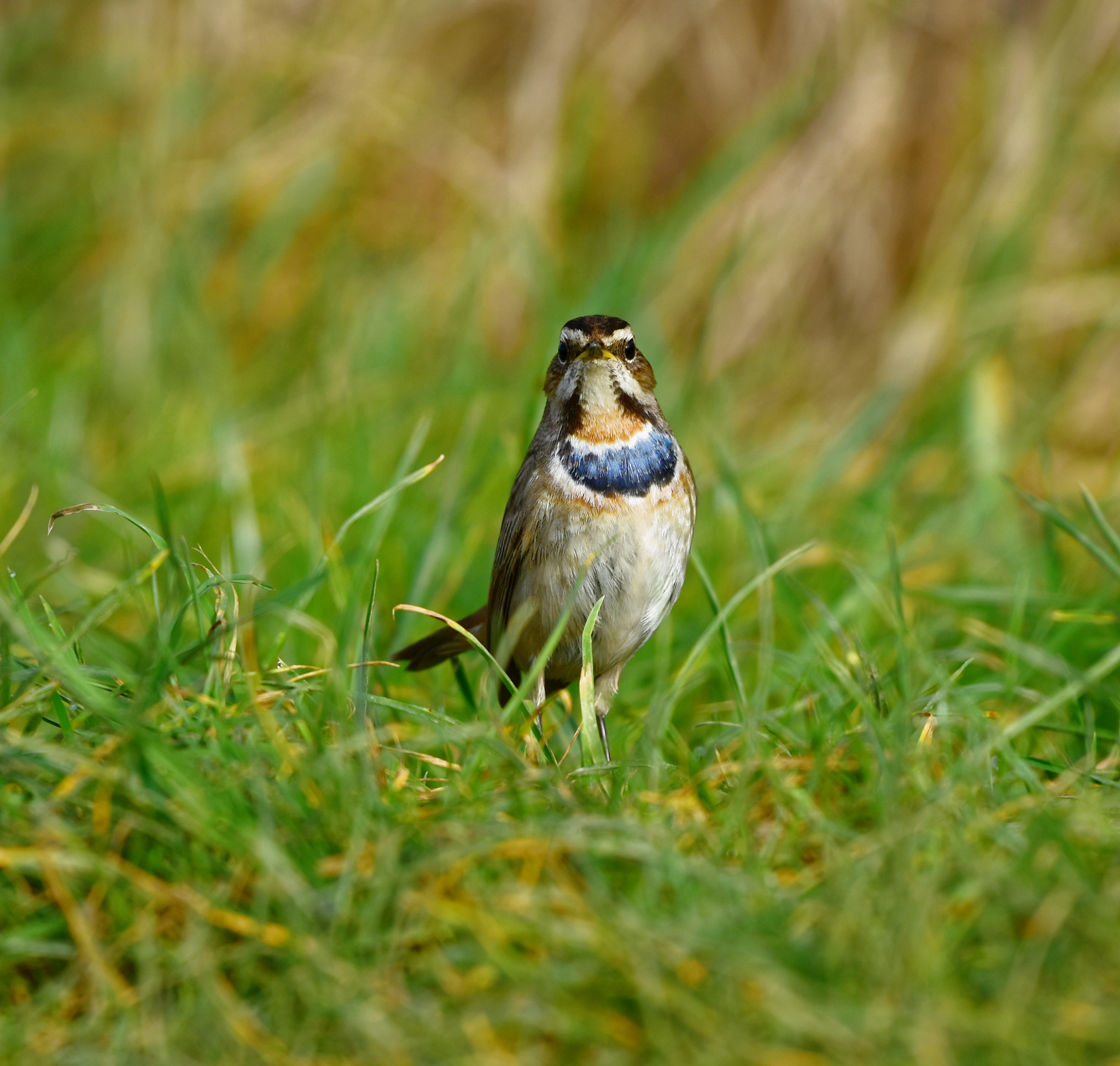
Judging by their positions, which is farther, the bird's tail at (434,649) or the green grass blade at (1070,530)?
the bird's tail at (434,649)

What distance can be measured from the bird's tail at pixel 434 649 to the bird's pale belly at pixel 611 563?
252 millimetres

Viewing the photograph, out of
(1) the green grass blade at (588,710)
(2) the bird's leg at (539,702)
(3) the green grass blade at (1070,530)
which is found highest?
(3) the green grass blade at (1070,530)

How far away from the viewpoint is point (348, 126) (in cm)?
815

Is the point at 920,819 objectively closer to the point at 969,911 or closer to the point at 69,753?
the point at 969,911

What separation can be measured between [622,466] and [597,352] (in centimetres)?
35

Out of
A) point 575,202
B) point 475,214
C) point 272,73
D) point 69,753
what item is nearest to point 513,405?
point 475,214

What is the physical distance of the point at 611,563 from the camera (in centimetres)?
391

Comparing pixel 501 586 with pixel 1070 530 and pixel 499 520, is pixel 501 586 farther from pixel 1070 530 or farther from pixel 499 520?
pixel 1070 530

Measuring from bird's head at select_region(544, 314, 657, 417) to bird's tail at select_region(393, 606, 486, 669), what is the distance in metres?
0.81

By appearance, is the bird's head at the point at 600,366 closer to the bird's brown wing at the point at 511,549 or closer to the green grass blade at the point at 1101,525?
the bird's brown wing at the point at 511,549

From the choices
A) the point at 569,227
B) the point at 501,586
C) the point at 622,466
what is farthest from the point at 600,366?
the point at 569,227

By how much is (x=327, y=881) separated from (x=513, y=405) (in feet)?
14.8

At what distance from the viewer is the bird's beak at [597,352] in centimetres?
402

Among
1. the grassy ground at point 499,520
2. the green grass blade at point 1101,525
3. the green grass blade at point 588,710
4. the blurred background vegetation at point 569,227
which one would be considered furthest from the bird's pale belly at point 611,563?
the blurred background vegetation at point 569,227
